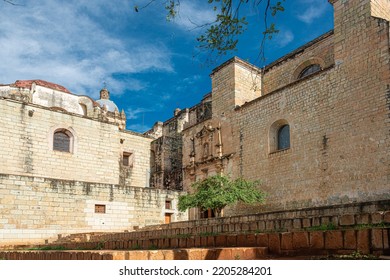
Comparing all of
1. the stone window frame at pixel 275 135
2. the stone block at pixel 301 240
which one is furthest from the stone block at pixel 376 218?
the stone window frame at pixel 275 135

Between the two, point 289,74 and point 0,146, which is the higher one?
point 289,74

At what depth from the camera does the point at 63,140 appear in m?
21.2

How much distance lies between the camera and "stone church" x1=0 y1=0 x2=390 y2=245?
44.4 feet

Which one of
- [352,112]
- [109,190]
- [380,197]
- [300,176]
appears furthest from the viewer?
[109,190]

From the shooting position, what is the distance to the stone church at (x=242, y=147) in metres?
13.5

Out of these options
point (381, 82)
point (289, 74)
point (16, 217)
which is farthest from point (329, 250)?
point (289, 74)

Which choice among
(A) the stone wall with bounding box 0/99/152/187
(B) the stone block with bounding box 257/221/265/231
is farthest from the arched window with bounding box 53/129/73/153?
(B) the stone block with bounding box 257/221/265/231

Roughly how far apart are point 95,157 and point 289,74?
1144 centimetres

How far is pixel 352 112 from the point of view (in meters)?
13.9

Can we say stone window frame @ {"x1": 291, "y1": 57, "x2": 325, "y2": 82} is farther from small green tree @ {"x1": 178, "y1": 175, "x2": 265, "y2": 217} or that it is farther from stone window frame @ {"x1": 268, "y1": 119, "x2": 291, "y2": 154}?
small green tree @ {"x1": 178, "y1": 175, "x2": 265, "y2": 217}

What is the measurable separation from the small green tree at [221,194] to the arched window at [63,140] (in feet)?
26.0

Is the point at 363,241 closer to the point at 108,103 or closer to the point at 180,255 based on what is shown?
the point at 180,255
